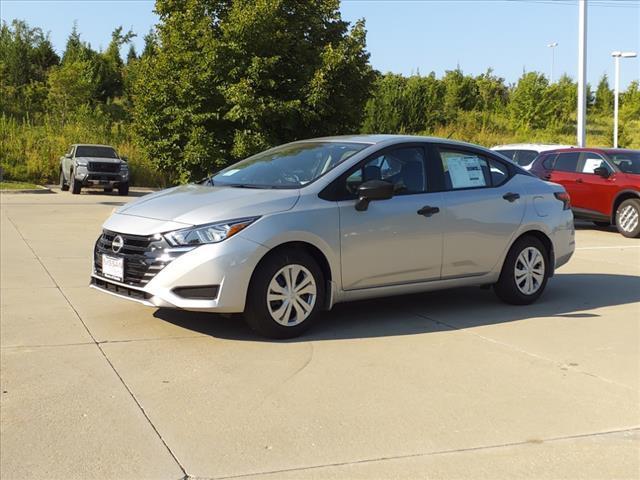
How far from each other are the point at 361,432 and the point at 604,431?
1420 millimetres

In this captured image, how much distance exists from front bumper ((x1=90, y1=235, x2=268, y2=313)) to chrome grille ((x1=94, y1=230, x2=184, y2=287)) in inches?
2.3

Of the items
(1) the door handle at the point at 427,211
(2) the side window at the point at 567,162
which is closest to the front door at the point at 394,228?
(1) the door handle at the point at 427,211

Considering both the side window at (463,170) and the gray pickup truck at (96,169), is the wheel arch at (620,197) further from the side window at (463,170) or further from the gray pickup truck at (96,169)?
the gray pickup truck at (96,169)

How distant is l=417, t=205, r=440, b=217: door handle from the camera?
6.65m

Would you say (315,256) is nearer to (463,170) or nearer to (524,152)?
(463,170)

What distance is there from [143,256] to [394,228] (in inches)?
85.5

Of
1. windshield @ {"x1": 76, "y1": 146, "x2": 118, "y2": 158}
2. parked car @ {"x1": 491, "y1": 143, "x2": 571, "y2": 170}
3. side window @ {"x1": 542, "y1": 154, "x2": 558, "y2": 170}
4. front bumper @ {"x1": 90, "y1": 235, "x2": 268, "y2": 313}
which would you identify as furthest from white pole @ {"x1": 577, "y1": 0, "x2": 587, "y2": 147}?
front bumper @ {"x1": 90, "y1": 235, "x2": 268, "y2": 313}

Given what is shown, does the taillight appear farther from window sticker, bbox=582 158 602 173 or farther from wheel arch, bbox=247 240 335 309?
window sticker, bbox=582 158 602 173

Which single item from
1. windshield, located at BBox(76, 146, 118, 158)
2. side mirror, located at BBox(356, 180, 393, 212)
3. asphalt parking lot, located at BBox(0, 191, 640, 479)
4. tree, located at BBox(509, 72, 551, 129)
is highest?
tree, located at BBox(509, 72, 551, 129)

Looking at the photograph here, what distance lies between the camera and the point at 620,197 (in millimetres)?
14539

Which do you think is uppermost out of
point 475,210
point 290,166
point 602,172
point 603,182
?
point 290,166

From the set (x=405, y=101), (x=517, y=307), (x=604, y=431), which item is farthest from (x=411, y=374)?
(x=405, y=101)

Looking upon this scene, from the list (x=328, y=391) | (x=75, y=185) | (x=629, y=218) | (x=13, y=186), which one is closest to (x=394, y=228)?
(x=328, y=391)

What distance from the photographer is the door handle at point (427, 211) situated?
6652 millimetres
